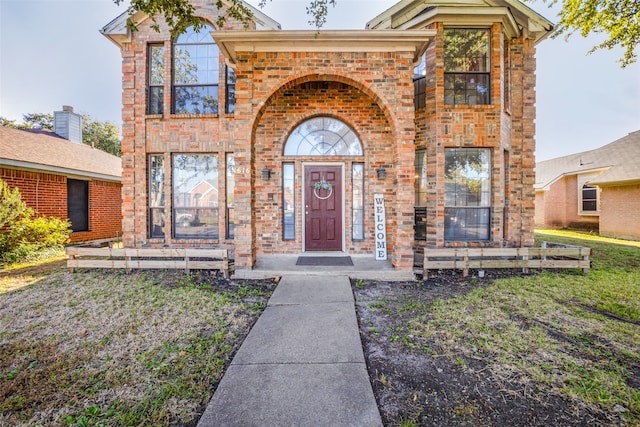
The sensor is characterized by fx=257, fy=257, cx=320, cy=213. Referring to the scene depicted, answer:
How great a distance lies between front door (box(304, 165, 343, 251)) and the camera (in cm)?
643

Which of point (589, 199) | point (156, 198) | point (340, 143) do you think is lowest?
point (156, 198)

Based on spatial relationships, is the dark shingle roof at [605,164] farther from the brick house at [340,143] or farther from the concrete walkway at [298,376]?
the concrete walkway at [298,376]

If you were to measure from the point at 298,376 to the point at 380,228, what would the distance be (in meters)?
4.07

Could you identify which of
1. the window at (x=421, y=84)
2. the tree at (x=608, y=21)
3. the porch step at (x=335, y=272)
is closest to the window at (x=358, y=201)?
the porch step at (x=335, y=272)

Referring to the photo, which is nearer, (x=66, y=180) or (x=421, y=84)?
(x=421, y=84)

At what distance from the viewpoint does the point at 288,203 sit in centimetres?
644

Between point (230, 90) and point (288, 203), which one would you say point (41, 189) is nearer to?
point (230, 90)

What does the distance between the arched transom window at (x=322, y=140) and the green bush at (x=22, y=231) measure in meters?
7.02

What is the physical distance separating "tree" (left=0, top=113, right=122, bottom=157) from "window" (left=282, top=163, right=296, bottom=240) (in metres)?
23.6

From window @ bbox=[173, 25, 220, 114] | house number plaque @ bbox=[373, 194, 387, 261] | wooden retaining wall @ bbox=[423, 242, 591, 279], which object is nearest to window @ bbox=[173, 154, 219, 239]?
window @ bbox=[173, 25, 220, 114]

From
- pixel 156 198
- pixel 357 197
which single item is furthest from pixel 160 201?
pixel 357 197

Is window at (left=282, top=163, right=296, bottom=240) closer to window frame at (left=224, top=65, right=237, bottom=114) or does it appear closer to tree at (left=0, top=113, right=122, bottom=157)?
window frame at (left=224, top=65, right=237, bottom=114)

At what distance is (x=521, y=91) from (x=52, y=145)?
15332 mm

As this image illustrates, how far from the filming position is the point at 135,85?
6.47 metres
